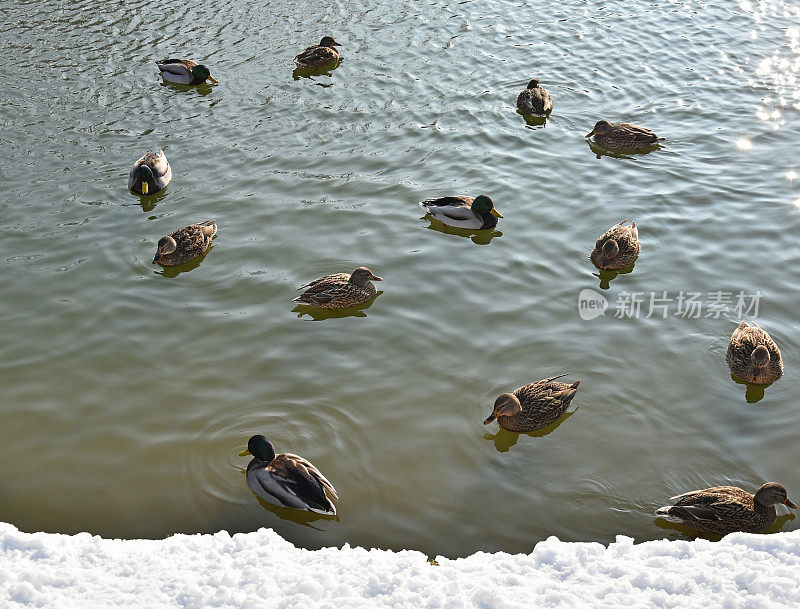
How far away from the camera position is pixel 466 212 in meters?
11.7

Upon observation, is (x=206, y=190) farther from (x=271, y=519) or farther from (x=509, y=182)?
(x=271, y=519)

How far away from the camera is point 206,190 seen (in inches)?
504

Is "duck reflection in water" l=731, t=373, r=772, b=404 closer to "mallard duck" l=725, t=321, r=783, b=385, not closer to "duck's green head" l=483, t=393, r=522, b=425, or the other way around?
"mallard duck" l=725, t=321, r=783, b=385

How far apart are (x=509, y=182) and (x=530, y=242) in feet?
5.95

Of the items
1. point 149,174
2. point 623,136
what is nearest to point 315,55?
point 149,174

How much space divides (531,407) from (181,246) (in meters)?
5.46

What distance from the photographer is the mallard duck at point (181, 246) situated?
1082 centimetres

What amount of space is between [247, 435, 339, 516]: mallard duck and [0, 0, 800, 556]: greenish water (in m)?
0.20

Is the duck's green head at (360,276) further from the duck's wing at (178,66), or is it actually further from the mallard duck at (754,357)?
the duck's wing at (178,66)

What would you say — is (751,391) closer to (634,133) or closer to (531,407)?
(531,407)

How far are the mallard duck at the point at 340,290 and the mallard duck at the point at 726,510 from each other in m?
4.67

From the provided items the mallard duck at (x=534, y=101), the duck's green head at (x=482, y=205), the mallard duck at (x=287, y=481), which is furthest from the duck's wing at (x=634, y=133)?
the mallard duck at (x=287, y=481)

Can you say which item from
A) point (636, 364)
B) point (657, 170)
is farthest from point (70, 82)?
point (636, 364)
